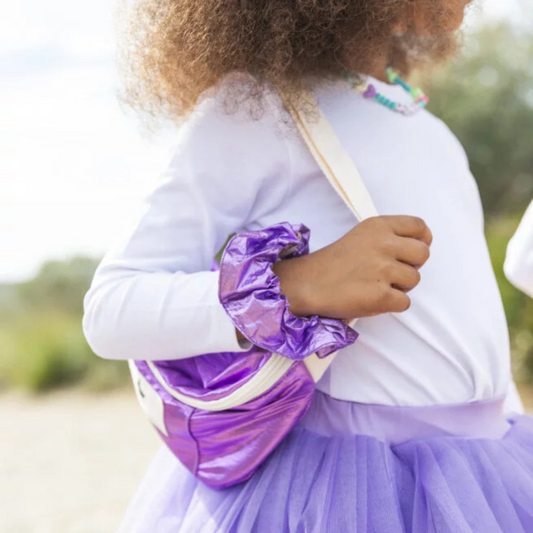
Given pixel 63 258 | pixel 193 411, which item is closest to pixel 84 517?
pixel 193 411

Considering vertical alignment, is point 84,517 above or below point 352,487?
below

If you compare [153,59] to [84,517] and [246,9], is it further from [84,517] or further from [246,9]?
[84,517]

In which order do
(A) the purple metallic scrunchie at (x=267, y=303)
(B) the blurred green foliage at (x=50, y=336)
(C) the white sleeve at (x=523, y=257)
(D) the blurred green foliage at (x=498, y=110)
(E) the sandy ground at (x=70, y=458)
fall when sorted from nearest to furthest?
1. (A) the purple metallic scrunchie at (x=267, y=303)
2. (C) the white sleeve at (x=523, y=257)
3. (E) the sandy ground at (x=70, y=458)
4. (B) the blurred green foliage at (x=50, y=336)
5. (D) the blurred green foliage at (x=498, y=110)

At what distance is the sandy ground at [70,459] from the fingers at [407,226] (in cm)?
256

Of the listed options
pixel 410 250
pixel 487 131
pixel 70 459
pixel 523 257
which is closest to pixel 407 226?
pixel 410 250

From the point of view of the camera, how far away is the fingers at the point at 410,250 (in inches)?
34.5

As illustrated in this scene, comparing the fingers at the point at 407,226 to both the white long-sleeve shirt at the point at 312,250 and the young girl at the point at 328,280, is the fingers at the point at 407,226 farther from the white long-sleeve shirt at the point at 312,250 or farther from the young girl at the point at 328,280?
the white long-sleeve shirt at the point at 312,250

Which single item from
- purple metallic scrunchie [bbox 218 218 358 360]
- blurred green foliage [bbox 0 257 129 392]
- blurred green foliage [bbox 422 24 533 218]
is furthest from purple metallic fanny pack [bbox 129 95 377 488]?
blurred green foliage [bbox 422 24 533 218]

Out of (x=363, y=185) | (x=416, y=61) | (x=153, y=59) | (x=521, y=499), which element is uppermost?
(x=153, y=59)

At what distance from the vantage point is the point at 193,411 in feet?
3.11

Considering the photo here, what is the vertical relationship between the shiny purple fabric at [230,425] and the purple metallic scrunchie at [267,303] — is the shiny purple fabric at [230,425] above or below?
below

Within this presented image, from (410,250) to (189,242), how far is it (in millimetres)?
285

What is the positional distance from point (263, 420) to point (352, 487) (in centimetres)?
14

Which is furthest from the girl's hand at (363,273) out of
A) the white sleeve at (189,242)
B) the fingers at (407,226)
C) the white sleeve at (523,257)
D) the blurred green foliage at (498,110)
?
the blurred green foliage at (498,110)
